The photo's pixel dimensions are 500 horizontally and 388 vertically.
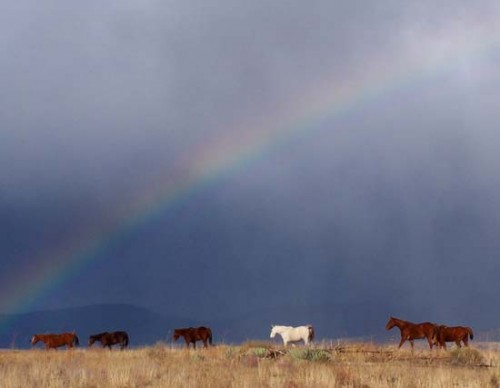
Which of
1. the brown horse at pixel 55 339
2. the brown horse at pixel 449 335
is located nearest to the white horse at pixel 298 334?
the brown horse at pixel 449 335

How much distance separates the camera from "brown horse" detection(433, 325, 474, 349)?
29.8m

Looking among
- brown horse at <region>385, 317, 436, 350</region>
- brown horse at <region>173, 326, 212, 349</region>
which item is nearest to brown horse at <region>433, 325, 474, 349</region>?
brown horse at <region>385, 317, 436, 350</region>

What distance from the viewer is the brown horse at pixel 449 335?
97.6 feet

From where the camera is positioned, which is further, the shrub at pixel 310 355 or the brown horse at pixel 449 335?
the brown horse at pixel 449 335

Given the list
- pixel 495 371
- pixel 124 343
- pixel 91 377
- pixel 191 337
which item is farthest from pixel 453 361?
pixel 124 343

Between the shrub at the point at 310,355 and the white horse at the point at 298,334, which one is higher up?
the white horse at the point at 298,334

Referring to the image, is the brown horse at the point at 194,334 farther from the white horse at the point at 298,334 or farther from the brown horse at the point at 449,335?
the brown horse at the point at 449,335

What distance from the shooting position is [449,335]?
99.1ft

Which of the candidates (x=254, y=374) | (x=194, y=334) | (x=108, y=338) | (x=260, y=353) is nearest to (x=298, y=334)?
(x=194, y=334)

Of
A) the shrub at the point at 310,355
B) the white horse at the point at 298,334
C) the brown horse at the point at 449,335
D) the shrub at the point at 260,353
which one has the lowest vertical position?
the shrub at the point at 310,355

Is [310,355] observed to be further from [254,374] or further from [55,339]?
[55,339]

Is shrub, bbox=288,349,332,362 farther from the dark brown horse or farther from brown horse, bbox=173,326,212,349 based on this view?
the dark brown horse

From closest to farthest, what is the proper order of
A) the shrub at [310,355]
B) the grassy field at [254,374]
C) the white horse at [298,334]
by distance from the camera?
the grassy field at [254,374], the shrub at [310,355], the white horse at [298,334]

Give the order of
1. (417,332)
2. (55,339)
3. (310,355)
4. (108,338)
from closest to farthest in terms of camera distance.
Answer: (310,355) < (417,332) < (55,339) < (108,338)
